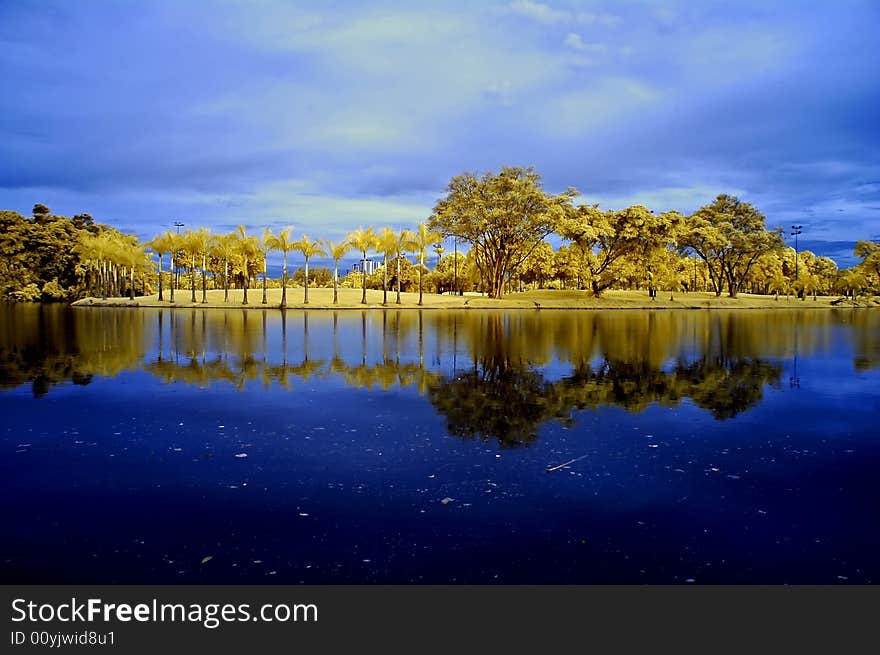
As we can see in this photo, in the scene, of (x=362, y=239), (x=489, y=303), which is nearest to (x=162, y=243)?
(x=362, y=239)

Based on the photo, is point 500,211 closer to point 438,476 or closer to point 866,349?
point 866,349

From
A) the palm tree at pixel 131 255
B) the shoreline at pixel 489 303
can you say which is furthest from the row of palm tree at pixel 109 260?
the shoreline at pixel 489 303

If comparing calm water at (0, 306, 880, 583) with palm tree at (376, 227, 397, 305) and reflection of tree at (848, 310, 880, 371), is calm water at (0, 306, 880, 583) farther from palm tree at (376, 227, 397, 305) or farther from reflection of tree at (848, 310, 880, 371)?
palm tree at (376, 227, 397, 305)

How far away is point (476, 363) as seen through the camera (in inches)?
791

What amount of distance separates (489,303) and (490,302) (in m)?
0.60

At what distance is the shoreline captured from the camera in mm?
65938

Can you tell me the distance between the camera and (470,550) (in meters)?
5.84

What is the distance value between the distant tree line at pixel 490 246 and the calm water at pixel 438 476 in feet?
160

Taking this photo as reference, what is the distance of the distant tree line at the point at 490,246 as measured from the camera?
67.1 metres

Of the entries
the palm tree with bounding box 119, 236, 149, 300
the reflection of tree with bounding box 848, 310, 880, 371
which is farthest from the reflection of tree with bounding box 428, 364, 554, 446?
the palm tree with bounding box 119, 236, 149, 300

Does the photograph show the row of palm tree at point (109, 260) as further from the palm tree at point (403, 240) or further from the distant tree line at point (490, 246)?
the palm tree at point (403, 240)
